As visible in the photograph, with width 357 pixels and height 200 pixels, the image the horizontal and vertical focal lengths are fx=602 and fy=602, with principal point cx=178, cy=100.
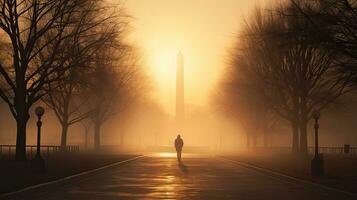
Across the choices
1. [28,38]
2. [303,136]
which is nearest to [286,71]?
[303,136]

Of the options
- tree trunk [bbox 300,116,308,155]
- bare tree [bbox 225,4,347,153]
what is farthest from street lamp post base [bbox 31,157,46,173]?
tree trunk [bbox 300,116,308,155]

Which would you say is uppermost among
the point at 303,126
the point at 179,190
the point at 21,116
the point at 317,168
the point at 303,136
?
the point at 21,116

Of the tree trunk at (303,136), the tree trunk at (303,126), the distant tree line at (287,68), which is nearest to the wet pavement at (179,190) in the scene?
the distant tree line at (287,68)

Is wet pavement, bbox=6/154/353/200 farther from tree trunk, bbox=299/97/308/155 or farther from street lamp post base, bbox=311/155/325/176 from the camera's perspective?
tree trunk, bbox=299/97/308/155

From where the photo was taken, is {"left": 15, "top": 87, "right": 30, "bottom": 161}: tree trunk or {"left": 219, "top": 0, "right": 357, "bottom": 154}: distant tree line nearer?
{"left": 219, "top": 0, "right": 357, "bottom": 154}: distant tree line

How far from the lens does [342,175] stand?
25.9 m

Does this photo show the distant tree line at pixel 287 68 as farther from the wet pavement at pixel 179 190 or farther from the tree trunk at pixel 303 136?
the wet pavement at pixel 179 190

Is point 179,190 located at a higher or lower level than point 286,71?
lower

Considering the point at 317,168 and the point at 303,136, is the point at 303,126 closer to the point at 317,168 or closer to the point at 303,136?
the point at 303,136

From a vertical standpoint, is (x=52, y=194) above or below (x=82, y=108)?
below

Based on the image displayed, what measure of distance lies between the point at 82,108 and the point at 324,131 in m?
38.2

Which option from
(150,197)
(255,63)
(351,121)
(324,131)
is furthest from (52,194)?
(324,131)

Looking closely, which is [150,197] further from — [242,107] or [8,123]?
[8,123]

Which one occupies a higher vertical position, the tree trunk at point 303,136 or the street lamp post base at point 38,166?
the tree trunk at point 303,136
